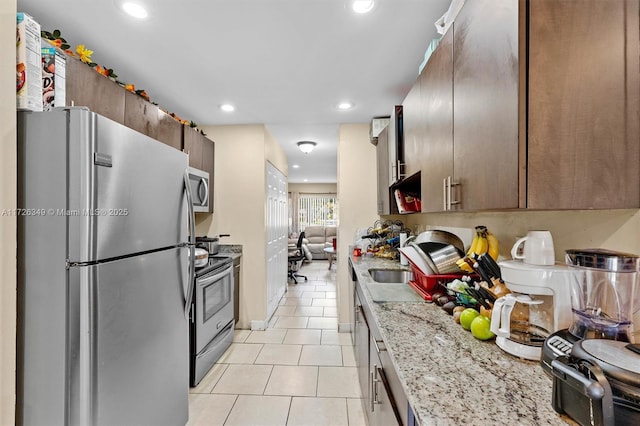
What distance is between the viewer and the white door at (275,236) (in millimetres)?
3721

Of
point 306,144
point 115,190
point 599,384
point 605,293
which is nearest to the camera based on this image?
point 599,384

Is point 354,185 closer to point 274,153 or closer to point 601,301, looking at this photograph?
point 274,153

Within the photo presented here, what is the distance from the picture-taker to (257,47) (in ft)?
6.01

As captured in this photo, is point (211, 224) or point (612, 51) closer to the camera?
point (612, 51)

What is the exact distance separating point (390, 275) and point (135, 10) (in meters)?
2.38

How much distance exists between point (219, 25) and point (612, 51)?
1.70m

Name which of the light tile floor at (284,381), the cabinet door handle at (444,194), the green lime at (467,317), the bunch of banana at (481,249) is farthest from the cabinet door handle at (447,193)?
the light tile floor at (284,381)

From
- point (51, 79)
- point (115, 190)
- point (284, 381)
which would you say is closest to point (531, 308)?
point (115, 190)

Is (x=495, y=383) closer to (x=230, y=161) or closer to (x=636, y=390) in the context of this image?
(x=636, y=390)

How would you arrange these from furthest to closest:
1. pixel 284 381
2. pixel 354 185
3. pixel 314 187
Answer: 1. pixel 314 187
2. pixel 354 185
3. pixel 284 381

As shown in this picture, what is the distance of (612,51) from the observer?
2.49ft

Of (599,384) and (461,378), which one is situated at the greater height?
(599,384)

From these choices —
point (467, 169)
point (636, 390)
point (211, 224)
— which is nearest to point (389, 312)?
point (467, 169)

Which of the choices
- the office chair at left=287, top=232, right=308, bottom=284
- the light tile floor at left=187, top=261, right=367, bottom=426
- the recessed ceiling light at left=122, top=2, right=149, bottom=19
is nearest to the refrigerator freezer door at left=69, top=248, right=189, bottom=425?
the light tile floor at left=187, top=261, right=367, bottom=426
